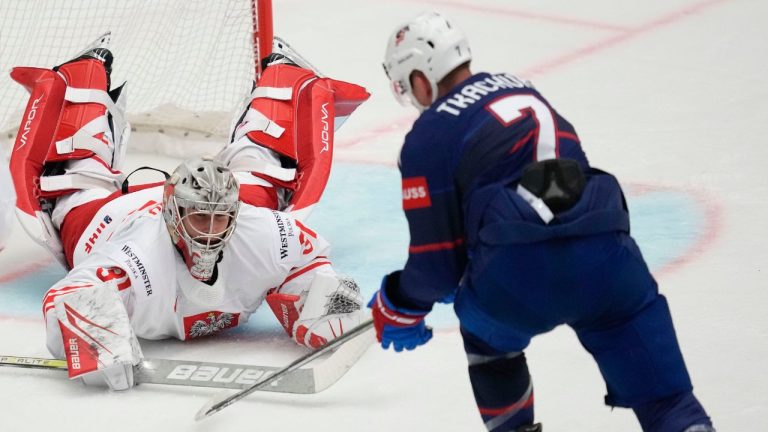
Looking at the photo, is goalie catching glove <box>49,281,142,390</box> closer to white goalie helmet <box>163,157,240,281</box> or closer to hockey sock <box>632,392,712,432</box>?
white goalie helmet <box>163,157,240,281</box>

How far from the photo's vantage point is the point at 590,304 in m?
2.45

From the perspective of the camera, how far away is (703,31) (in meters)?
6.43

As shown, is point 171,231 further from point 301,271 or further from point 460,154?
point 460,154

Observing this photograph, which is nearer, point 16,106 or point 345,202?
point 345,202

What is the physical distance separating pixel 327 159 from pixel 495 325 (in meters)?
1.67

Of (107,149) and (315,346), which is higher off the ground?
(107,149)

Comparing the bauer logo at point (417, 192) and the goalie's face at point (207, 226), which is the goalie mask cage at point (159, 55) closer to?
the goalie's face at point (207, 226)

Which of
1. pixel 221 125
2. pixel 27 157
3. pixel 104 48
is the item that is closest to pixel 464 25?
pixel 221 125

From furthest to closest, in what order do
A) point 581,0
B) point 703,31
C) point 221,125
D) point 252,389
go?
1. point 581,0
2. point 703,31
3. point 221,125
4. point 252,389

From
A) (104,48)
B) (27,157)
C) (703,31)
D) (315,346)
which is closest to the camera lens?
(315,346)

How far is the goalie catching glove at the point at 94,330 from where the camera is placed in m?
3.18

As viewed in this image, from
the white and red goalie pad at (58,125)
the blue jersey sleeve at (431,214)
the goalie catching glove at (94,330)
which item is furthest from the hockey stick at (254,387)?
the white and red goalie pad at (58,125)

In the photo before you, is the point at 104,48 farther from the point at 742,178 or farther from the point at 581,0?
the point at 581,0

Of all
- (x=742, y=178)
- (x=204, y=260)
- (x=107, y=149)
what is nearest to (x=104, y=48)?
(x=107, y=149)
